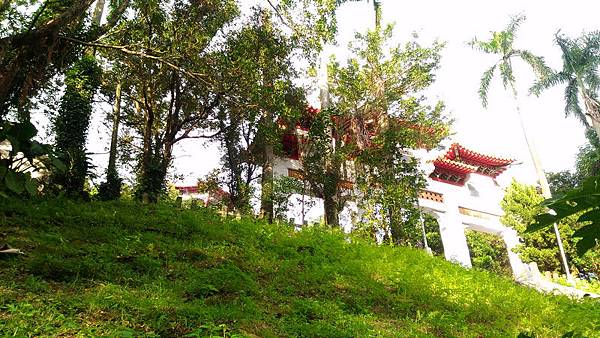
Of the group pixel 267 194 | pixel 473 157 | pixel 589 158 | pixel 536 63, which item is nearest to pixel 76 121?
pixel 267 194

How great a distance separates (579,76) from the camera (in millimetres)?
24641

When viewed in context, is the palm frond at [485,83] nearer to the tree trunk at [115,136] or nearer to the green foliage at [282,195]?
the green foliage at [282,195]

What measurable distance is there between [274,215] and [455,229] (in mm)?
10524

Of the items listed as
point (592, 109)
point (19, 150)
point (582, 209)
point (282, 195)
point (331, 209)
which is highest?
point (592, 109)

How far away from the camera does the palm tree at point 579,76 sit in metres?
24.5

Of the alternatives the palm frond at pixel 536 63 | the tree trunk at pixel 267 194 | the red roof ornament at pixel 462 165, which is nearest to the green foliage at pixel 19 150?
the tree trunk at pixel 267 194

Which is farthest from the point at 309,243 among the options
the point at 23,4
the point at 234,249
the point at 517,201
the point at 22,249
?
the point at 517,201

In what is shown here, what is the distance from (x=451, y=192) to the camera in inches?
890

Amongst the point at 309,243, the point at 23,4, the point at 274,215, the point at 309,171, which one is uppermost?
the point at 23,4

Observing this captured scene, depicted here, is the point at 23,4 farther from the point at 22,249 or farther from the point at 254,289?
the point at 254,289

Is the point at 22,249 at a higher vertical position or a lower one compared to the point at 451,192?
lower

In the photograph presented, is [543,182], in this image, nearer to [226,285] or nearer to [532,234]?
[532,234]

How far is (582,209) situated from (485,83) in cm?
2568

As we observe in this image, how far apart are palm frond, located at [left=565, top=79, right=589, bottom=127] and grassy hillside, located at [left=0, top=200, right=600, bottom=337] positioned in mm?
19162
